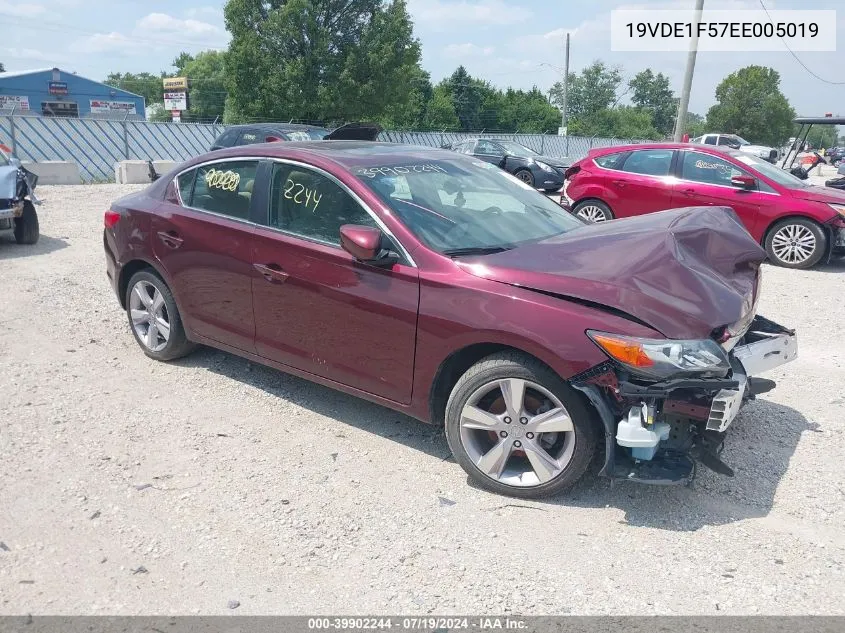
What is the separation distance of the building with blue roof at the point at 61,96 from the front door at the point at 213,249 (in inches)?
2110

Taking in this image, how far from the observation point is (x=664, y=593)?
109 inches

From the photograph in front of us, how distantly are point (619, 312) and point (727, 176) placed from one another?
731 cm

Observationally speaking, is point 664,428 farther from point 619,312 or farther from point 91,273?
point 91,273

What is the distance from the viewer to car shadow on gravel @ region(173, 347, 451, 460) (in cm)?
417

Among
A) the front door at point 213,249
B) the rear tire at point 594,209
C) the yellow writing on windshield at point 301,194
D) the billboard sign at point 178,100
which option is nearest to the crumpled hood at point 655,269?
the yellow writing on windshield at point 301,194

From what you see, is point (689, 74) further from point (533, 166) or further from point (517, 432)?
point (517, 432)

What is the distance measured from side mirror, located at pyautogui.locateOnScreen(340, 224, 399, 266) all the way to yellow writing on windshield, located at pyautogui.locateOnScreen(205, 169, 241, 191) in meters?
1.24

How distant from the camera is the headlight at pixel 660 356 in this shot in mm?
3006

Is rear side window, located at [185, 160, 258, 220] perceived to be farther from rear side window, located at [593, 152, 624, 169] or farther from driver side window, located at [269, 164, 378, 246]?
rear side window, located at [593, 152, 624, 169]

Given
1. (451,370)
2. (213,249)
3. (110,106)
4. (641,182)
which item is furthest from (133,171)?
(110,106)

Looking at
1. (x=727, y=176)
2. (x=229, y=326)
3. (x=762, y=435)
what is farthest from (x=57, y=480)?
(x=727, y=176)

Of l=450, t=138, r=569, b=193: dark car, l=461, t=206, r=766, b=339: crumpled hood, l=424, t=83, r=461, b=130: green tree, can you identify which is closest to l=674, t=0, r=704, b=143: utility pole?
l=450, t=138, r=569, b=193: dark car

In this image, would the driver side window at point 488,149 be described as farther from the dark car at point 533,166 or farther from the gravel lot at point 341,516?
the gravel lot at point 341,516

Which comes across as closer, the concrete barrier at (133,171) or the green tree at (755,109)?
the concrete barrier at (133,171)
